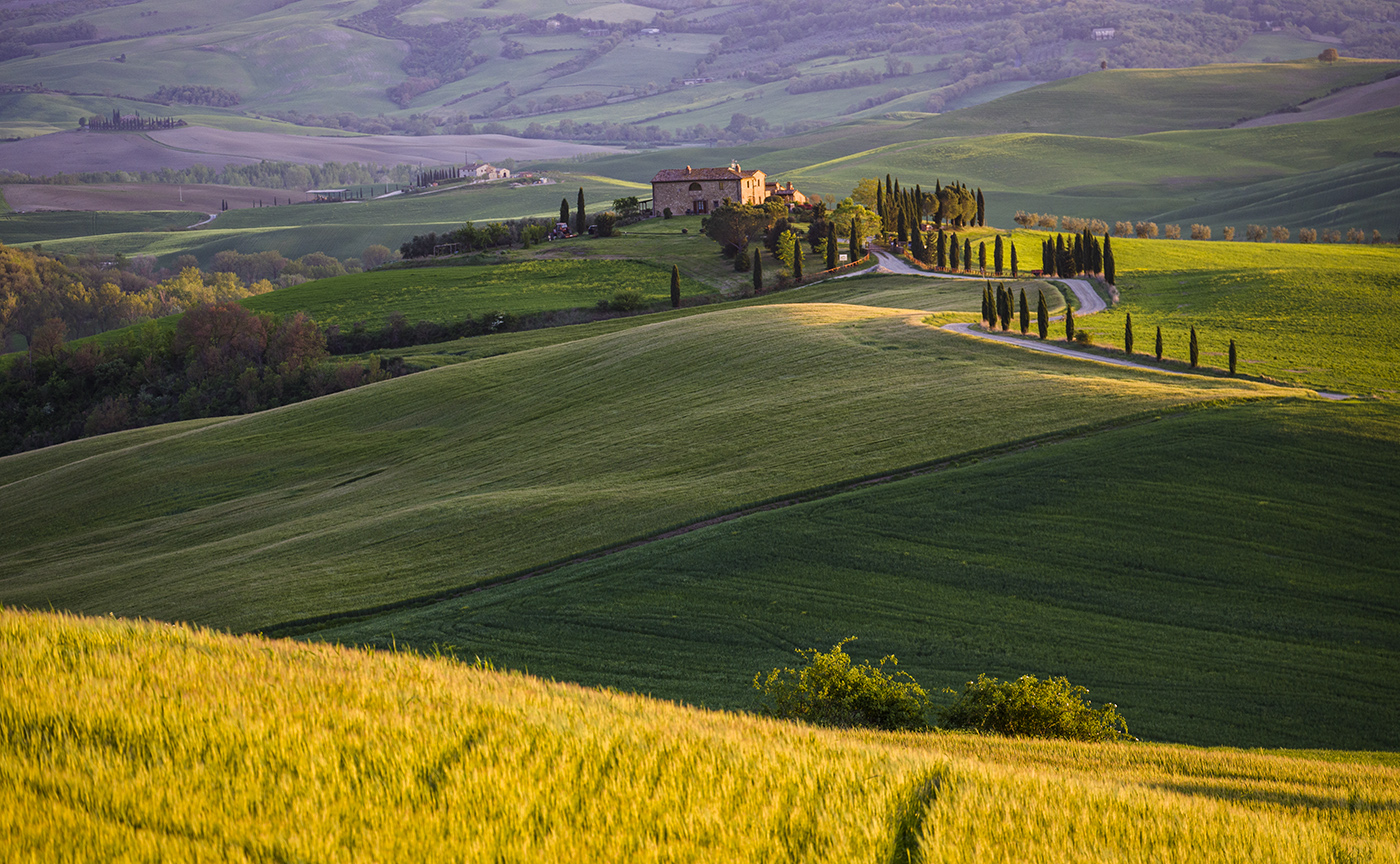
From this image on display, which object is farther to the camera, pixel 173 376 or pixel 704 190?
pixel 704 190

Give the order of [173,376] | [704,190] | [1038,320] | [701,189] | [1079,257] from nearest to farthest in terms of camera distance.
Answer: [1038,320], [1079,257], [173,376], [704,190], [701,189]

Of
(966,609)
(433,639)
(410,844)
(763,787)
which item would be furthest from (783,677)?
(410,844)

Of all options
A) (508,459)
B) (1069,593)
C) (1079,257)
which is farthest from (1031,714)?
(1079,257)

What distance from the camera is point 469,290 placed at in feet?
388

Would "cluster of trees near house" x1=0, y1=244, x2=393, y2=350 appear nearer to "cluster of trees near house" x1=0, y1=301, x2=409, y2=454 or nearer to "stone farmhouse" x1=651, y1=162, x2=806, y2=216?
"cluster of trees near house" x1=0, y1=301, x2=409, y2=454

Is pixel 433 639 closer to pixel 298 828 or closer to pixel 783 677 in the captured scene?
pixel 783 677

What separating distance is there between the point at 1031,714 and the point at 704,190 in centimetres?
13942

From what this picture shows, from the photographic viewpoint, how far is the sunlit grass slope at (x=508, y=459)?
40250mm

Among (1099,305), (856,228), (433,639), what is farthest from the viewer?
(856,228)

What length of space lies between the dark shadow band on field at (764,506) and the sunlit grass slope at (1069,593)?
738 millimetres

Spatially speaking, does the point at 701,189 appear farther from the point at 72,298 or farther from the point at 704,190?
the point at 72,298

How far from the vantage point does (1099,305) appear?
82688 mm

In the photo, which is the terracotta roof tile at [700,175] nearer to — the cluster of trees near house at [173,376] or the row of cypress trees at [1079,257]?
the row of cypress trees at [1079,257]

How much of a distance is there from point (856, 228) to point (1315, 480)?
82.9 meters
